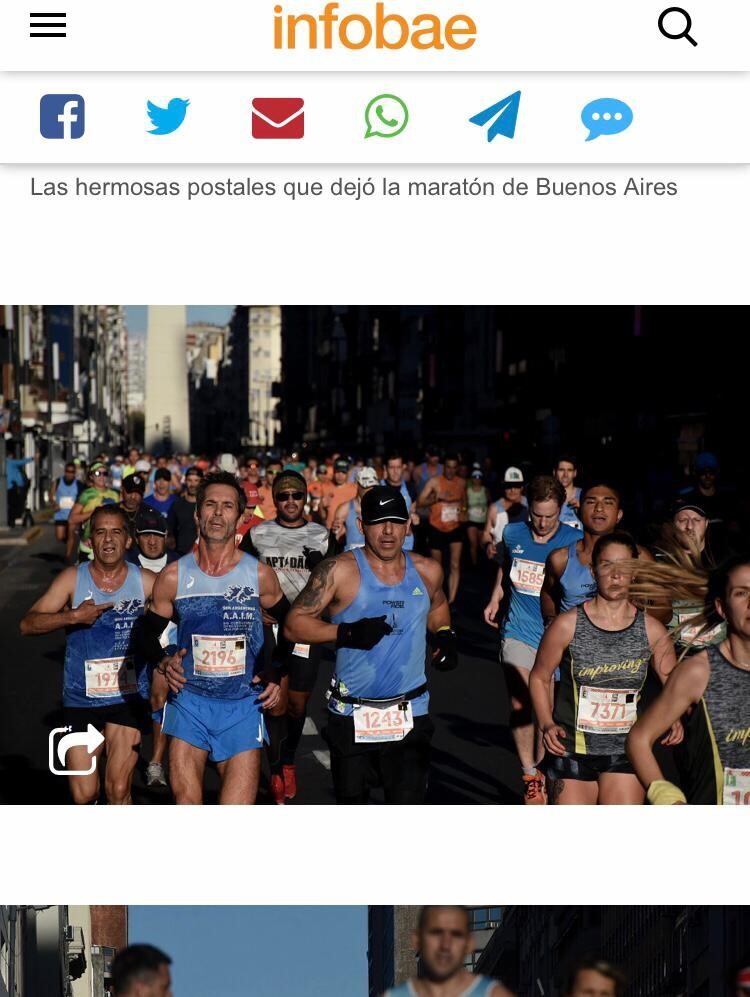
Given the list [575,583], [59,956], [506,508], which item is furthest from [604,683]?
[506,508]

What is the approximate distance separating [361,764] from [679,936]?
2340 mm

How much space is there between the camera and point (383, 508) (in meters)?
→ 6.19

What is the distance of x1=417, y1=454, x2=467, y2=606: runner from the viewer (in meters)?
16.9

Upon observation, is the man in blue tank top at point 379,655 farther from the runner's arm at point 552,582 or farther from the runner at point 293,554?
the runner at point 293,554

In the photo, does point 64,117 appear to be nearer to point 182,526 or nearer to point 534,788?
point 534,788

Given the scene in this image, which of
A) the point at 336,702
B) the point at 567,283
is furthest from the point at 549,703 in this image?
the point at 567,283

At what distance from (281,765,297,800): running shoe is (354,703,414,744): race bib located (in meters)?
1.92

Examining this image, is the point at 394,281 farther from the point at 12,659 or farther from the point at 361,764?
the point at 12,659

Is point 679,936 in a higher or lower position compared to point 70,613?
lower

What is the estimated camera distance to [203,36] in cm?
569

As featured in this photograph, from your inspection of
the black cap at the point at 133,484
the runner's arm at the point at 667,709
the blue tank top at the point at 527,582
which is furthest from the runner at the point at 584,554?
the black cap at the point at 133,484

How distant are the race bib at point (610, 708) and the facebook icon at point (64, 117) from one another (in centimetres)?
281

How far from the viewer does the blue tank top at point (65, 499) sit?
22953 millimetres

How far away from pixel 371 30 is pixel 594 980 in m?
3.43
